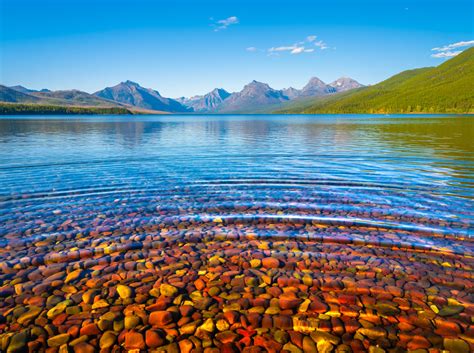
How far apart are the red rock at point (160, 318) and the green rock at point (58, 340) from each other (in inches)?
66.0

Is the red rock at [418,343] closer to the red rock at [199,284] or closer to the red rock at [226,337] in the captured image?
the red rock at [226,337]

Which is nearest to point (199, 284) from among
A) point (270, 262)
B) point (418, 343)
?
point (270, 262)

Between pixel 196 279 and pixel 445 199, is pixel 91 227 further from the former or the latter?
pixel 445 199

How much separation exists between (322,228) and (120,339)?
8.41m

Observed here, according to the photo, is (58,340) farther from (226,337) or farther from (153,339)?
(226,337)

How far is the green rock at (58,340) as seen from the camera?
628 cm

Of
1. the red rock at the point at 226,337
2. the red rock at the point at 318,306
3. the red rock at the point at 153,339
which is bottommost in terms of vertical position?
the red rock at the point at 226,337

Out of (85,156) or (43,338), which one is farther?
(85,156)

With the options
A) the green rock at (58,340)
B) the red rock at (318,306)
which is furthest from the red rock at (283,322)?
the green rock at (58,340)

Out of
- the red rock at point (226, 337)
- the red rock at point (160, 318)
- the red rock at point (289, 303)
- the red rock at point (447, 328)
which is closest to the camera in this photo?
the red rock at point (226, 337)

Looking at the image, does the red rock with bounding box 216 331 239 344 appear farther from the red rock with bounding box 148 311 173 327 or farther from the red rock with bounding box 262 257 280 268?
the red rock with bounding box 262 257 280 268

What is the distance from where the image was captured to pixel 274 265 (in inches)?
374

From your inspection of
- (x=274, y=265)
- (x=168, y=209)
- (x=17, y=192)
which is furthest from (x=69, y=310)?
(x=17, y=192)

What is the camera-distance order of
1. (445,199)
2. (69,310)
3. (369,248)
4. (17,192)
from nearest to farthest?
1. (69,310)
2. (369,248)
3. (445,199)
4. (17,192)
